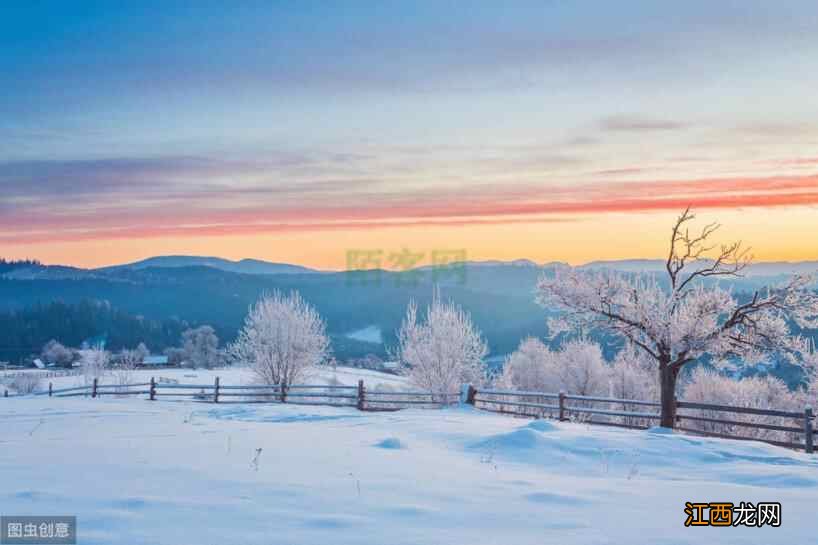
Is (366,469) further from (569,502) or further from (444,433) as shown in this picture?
(444,433)

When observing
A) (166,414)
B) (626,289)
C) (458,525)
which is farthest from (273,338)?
(458,525)

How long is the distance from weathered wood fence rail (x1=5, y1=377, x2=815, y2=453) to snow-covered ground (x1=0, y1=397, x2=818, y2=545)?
13.5 ft

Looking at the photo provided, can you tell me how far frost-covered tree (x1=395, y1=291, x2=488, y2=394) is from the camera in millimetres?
46562

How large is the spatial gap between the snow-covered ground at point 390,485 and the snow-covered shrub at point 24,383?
192 ft

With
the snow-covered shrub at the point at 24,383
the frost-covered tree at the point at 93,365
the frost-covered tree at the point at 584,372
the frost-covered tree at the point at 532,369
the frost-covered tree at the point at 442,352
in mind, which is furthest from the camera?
the frost-covered tree at the point at 93,365

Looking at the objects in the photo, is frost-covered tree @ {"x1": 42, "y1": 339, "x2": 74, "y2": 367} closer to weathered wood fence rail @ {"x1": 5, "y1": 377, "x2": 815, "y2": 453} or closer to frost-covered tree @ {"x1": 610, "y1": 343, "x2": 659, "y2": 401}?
weathered wood fence rail @ {"x1": 5, "y1": 377, "x2": 815, "y2": 453}

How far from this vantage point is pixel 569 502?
28.0ft

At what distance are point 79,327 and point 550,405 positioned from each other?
152 m

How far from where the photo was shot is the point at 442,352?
153 ft

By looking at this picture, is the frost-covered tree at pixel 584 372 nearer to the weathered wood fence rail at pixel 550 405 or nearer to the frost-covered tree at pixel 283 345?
the weathered wood fence rail at pixel 550 405

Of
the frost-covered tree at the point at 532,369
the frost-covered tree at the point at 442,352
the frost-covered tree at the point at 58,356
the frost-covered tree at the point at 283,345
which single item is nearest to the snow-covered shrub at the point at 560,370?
the frost-covered tree at the point at 532,369

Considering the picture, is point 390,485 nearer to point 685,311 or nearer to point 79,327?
point 685,311

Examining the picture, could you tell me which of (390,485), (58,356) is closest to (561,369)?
(390,485)

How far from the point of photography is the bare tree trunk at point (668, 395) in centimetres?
2189
